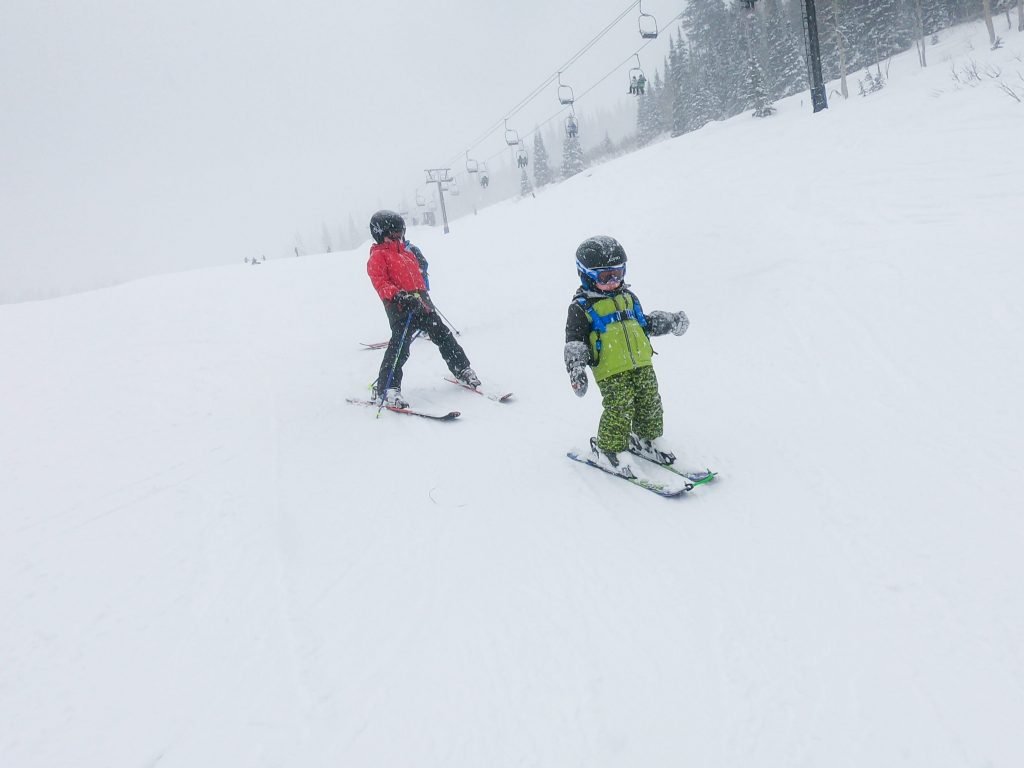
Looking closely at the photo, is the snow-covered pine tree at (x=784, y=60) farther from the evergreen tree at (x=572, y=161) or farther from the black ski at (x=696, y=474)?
the black ski at (x=696, y=474)

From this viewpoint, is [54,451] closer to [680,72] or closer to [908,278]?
[908,278]

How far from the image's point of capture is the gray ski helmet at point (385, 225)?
6.27 metres

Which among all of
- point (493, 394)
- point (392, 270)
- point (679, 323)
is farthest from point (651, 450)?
point (392, 270)

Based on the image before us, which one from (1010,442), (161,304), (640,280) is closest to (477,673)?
(1010,442)

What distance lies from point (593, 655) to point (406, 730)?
808 millimetres

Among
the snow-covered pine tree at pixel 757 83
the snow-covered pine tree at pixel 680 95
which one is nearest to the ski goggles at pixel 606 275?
the snow-covered pine tree at pixel 757 83

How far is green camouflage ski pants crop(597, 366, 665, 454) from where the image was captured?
3887 mm

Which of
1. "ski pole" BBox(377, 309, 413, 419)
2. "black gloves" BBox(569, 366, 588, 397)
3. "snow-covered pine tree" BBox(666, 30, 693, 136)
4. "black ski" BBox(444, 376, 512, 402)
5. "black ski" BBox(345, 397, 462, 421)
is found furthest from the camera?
"snow-covered pine tree" BBox(666, 30, 693, 136)

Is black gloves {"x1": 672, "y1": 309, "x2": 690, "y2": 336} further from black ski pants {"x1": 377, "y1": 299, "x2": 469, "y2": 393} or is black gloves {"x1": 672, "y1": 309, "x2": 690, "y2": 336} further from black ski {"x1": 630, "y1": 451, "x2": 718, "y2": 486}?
black ski pants {"x1": 377, "y1": 299, "x2": 469, "y2": 393}

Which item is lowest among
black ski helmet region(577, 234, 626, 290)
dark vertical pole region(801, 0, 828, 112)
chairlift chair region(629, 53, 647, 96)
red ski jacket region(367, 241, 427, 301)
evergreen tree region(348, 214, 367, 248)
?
black ski helmet region(577, 234, 626, 290)

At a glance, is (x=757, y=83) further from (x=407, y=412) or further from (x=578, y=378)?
(x=578, y=378)

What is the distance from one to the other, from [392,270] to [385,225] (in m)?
0.53

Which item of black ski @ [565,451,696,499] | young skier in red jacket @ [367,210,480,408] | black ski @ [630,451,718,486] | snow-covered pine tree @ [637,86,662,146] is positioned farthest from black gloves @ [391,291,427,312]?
snow-covered pine tree @ [637,86,662,146]

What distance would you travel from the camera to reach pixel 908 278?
18.4ft
